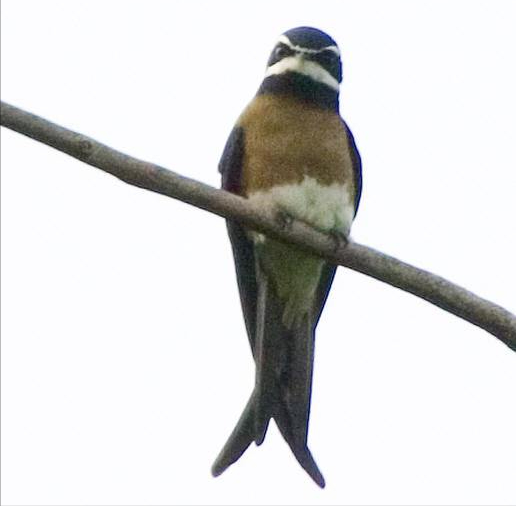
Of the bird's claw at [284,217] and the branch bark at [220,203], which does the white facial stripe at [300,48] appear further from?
the branch bark at [220,203]

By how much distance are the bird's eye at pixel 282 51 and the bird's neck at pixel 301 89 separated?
0.40 feet

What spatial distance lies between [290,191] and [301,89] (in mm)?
687

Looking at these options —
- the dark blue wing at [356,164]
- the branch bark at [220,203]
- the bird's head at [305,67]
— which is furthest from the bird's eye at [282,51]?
the branch bark at [220,203]

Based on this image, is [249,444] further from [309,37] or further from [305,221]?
[309,37]

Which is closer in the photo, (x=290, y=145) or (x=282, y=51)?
(x=290, y=145)

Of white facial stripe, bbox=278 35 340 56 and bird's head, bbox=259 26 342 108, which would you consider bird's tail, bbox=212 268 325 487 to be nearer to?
bird's head, bbox=259 26 342 108

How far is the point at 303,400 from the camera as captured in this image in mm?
4801

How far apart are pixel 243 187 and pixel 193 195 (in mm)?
1830

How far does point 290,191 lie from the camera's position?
5.12m

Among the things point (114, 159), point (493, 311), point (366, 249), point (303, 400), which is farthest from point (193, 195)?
point (303, 400)

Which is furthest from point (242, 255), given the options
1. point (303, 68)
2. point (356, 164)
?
point (303, 68)

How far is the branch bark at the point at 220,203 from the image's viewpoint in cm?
344

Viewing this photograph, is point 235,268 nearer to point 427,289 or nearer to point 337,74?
point 337,74

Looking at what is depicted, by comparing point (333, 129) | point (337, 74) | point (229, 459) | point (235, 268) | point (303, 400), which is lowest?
point (229, 459)
